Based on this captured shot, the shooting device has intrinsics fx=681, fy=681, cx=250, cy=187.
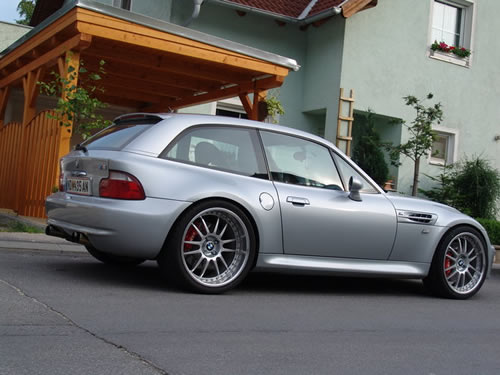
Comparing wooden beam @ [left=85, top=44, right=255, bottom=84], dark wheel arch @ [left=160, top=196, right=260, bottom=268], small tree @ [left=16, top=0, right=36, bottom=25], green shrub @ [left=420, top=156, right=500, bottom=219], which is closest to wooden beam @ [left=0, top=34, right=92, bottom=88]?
wooden beam @ [left=85, top=44, right=255, bottom=84]

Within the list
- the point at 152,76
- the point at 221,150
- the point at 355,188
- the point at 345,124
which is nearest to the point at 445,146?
the point at 345,124

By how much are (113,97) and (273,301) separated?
35.1ft

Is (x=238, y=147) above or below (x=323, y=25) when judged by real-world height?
below

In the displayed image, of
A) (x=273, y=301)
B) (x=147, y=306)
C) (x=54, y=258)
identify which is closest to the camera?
(x=147, y=306)

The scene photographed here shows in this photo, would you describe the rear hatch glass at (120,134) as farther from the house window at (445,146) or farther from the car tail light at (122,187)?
the house window at (445,146)

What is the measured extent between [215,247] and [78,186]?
1.27m

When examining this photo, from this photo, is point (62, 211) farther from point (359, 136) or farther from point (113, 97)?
point (359, 136)

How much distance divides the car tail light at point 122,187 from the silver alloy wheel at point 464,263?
316 centimetres

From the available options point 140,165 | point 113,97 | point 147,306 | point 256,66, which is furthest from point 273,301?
point 113,97

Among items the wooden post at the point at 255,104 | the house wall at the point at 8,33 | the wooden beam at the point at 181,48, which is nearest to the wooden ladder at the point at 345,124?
the wooden post at the point at 255,104

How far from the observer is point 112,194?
530 cm

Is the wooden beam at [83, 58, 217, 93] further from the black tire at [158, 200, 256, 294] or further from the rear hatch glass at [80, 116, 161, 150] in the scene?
the black tire at [158, 200, 256, 294]

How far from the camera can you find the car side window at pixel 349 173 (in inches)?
249

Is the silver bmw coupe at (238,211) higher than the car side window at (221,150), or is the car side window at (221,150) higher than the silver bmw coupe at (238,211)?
the car side window at (221,150)
